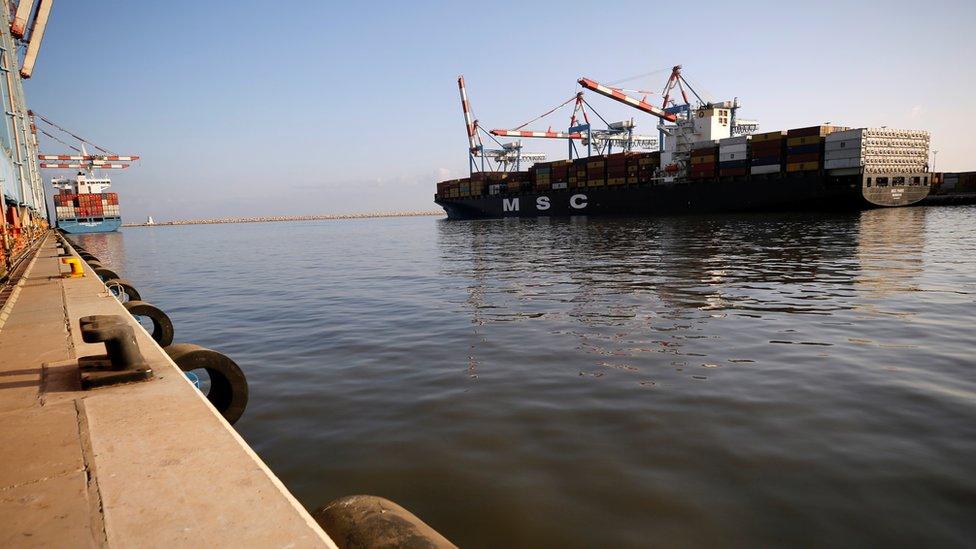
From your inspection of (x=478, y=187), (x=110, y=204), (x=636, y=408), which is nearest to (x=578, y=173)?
(x=478, y=187)

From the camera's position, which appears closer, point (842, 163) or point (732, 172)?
point (842, 163)

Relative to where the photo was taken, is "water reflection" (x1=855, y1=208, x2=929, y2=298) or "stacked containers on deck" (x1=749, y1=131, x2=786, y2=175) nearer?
"water reflection" (x1=855, y1=208, x2=929, y2=298)

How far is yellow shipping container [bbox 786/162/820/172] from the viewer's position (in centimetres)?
4900

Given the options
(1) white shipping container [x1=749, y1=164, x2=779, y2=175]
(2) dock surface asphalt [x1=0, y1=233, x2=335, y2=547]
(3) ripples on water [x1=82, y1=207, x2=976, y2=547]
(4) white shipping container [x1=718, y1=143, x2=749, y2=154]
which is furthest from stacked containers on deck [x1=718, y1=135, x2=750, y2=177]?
(2) dock surface asphalt [x1=0, y1=233, x2=335, y2=547]

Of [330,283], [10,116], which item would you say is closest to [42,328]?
[330,283]

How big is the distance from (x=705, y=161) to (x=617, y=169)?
39.5 ft

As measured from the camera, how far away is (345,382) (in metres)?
7.10


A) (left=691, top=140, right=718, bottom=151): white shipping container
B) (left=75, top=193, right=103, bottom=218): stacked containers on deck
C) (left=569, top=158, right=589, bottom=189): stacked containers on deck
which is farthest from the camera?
(left=75, top=193, right=103, bottom=218): stacked containers on deck

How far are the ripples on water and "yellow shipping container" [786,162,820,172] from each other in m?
40.9

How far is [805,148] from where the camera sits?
162 ft

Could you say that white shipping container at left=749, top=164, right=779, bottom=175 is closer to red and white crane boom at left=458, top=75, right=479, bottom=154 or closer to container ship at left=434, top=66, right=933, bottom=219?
container ship at left=434, top=66, right=933, bottom=219

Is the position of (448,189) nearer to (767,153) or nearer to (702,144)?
(702,144)

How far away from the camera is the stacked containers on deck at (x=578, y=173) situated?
230 ft

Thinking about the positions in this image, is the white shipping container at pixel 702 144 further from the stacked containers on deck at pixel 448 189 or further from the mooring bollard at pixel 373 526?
the mooring bollard at pixel 373 526
